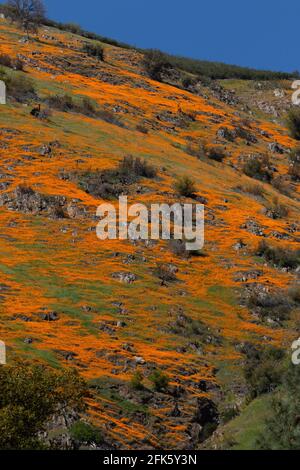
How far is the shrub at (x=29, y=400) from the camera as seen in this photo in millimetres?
23797

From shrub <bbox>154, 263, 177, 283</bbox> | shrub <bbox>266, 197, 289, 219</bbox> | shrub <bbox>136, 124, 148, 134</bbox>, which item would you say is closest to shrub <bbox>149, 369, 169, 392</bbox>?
shrub <bbox>154, 263, 177, 283</bbox>

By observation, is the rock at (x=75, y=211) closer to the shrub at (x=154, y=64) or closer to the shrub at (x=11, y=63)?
the shrub at (x=11, y=63)

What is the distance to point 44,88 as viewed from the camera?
74188 mm

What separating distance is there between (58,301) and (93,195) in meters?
15.2

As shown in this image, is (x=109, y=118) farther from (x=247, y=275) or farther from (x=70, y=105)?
(x=247, y=275)

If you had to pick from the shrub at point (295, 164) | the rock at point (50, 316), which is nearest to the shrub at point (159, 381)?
the rock at point (50, 316)

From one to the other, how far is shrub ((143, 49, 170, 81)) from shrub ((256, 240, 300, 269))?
154 feet

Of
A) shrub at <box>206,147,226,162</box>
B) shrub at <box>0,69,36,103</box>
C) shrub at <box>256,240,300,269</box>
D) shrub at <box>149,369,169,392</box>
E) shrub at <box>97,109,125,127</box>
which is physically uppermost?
shrub at <box>0,69,36,103</box>

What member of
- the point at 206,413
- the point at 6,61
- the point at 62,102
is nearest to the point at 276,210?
the point at 62,102

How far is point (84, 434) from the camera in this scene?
28.5 metres

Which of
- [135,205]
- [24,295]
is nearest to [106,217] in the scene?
[135,205]

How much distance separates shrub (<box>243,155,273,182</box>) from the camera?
236 ft

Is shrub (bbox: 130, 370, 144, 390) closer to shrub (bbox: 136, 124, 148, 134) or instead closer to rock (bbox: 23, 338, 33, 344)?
rock (bbox: 23, 338, 33, 344)

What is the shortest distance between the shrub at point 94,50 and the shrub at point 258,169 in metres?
24.8
